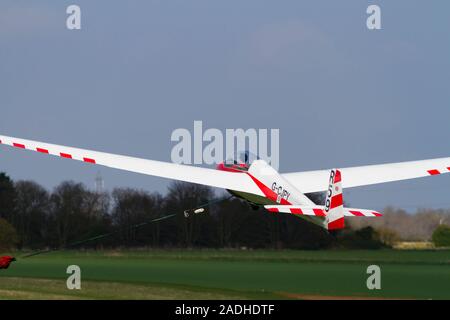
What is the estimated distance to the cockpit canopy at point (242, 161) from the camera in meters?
36.7

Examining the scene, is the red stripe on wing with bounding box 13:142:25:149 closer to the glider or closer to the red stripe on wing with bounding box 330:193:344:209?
the glider

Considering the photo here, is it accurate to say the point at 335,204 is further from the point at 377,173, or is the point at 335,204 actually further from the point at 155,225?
the point at 155,225

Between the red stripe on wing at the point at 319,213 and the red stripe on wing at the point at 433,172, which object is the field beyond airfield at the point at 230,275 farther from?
the red stripe on wing at the point at 433,172

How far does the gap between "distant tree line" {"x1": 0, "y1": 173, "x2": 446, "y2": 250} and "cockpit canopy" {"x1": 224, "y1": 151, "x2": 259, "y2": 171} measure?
1.71m

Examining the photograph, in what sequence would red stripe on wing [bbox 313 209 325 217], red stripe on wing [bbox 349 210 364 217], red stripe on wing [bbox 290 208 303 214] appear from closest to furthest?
red stripe on wing [bbox 349 210 364 217], red stripe on wing [bbox 290 208 303 214], red stripe on wing [bbox 313 209 325 217]

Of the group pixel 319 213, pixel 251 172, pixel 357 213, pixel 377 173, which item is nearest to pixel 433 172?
pixel 377 173

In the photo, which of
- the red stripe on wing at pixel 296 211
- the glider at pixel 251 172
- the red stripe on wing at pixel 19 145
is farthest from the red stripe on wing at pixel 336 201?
the red stripe on wing at pixel 19 145

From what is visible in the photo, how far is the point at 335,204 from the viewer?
2898 centimetres

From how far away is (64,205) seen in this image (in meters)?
41.2

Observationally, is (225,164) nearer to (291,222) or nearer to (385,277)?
(291,222)

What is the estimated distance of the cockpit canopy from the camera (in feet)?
120

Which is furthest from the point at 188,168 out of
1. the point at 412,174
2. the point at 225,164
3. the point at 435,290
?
the point at 435,290

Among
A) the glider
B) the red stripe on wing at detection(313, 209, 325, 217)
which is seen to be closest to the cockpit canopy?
the glider
